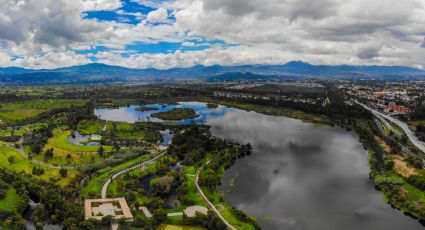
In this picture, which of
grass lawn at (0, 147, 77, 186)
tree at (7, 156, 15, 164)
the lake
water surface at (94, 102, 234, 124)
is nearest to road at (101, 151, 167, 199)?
grass lawn at (0, 147, 77, 186)

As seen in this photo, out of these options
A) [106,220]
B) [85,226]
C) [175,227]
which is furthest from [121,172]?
[175,227]

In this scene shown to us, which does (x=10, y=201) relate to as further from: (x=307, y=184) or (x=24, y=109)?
(x=24, y=109)

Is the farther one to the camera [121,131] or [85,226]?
[121,131]

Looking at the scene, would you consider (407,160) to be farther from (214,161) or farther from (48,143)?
(48,143)

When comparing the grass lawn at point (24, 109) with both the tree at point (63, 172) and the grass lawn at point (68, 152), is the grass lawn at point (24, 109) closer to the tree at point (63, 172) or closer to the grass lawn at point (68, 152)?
the grass lawn at point (68, 152)

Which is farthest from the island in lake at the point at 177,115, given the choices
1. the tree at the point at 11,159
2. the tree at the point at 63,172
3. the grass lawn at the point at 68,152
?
the tree at the point at 63,172
